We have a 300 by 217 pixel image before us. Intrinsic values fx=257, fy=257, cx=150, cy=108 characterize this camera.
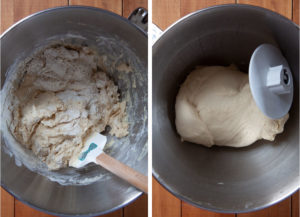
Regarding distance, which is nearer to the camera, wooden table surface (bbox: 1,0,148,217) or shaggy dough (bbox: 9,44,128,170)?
wooden table surface (bbox: 1,0,148,217)

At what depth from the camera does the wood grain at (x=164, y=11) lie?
46 centimetres

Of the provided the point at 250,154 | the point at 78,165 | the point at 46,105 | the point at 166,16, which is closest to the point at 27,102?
the point at 46,105

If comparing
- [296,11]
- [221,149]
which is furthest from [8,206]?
[296,11]

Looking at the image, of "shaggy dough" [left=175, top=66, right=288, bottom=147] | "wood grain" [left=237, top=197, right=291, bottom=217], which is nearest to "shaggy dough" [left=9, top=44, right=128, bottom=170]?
"shaggy dough" [left=175, top=66, right=288, bottom=147]

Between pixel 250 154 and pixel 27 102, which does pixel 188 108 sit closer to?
pixel 250 154

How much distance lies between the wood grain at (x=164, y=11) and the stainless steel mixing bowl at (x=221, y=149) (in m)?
0.07

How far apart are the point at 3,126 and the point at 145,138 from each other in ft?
0.85

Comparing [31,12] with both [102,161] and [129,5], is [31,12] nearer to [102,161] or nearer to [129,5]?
[129,5]

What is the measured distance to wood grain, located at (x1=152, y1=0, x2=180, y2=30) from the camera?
1.51ft

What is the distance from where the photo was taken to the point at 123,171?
459 millimetres

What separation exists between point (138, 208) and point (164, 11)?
36 centimetres

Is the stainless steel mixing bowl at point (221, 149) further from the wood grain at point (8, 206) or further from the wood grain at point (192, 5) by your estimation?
the wood grain at point (8, 206)

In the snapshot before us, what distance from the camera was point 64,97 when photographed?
21.6 inches

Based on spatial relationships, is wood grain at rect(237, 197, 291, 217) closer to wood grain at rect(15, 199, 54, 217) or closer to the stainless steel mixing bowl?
the stainless steel mixing bowl
